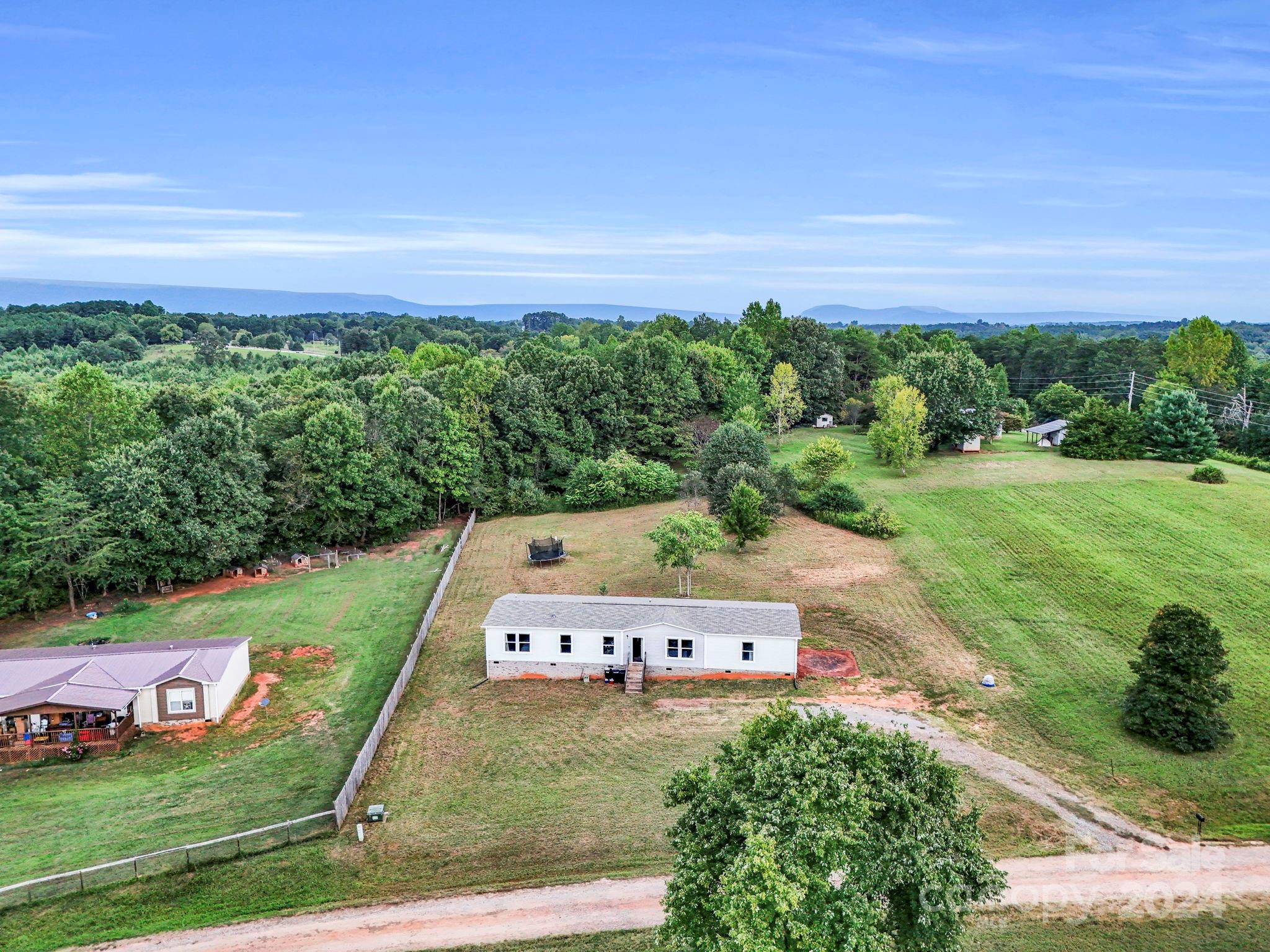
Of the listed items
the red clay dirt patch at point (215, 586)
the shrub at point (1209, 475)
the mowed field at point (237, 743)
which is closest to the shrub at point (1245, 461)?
the shrub at point (1209, 475)

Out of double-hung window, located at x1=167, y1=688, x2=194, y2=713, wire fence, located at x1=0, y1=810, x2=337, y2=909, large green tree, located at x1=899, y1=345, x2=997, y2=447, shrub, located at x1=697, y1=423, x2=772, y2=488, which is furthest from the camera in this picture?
large green tree, located at x1=899, y1=345, x2=997, y2=447

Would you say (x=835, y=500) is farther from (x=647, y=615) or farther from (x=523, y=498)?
(x=647, y=615)

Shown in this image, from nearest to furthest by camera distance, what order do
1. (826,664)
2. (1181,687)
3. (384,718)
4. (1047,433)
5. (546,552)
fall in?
(1181,687), (384,718), (826,664), (546,552), (1047,433)

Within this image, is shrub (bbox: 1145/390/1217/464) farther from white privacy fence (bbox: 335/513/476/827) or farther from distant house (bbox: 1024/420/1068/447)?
white privacy fence (bbox: 335/513/476/827)

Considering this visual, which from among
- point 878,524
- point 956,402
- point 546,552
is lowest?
point 546,552

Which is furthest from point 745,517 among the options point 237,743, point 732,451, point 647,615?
point 237,743

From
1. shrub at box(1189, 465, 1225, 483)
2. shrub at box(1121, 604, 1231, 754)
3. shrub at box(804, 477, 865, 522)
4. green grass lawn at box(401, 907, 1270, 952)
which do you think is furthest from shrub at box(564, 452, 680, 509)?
green grass lawn at box(401, 907, 1270, 952)
